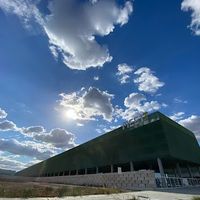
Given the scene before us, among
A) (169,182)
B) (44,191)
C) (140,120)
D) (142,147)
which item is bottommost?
(44,191)

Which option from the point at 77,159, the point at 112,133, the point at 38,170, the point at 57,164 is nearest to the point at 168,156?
the point at 112,133

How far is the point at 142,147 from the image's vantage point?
4000 centimetres

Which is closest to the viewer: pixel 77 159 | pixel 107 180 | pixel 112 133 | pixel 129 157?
pixel 107 180

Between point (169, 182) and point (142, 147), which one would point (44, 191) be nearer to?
point (169, 182)

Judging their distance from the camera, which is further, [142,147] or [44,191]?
[142,147]

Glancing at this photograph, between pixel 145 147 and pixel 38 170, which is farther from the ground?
pixel 38 170

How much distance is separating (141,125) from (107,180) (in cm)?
1329

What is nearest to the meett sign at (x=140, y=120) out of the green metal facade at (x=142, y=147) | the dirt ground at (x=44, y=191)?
the green metal facade at (x=142, y=147)

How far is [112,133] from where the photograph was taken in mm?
49000

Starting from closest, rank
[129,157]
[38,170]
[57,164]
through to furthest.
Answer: [129,157]
[57,164]
[38,170]

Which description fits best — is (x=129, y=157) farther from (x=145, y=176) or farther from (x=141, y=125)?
(x=145, y=176)

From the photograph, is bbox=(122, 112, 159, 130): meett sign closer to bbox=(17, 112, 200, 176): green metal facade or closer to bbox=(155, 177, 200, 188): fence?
bbox=(17, 112, 200, 176): green metal facade

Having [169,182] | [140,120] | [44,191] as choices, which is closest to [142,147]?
[140,120]

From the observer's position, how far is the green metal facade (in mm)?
38031
